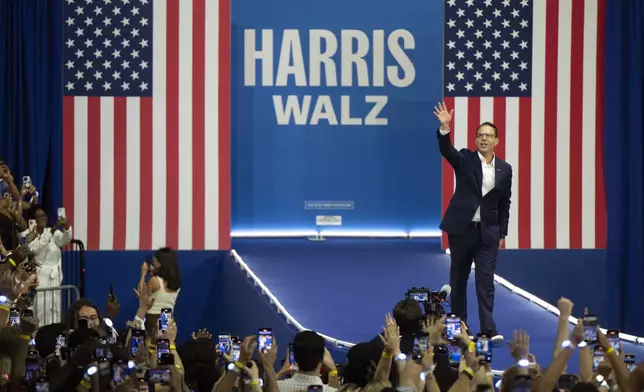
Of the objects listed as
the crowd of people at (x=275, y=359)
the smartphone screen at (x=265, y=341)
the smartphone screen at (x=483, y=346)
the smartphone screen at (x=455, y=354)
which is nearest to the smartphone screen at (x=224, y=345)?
the crowd of people at (x=275, y=359)

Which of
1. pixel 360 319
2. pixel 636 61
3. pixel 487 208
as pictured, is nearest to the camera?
pixel 487 208

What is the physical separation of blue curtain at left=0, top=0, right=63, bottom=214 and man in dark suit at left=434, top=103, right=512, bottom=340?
184 inches

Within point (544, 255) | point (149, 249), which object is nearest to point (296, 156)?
point (149, 249)

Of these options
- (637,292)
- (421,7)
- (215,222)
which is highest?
(421,7)

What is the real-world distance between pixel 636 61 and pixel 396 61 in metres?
2.28

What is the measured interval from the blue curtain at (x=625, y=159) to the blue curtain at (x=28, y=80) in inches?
199

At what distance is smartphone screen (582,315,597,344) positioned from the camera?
14.8ft

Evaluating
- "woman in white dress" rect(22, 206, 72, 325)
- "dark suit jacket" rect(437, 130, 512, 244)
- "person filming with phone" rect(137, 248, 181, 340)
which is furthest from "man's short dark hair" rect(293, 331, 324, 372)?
"woman in white dress" rect(22, 206, 72, 325)

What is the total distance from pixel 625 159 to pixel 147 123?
14.6ft

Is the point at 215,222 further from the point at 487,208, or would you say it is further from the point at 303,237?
the point at 487,208

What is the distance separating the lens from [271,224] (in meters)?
11.5

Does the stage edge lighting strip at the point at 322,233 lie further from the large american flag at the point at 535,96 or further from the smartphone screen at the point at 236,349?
the smartphone screen at the point at 236,349

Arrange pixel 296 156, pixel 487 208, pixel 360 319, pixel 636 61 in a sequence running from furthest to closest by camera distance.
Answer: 1. pixel 296 156
2. pixel 636 61
3. pixel 360 319
4. pixel 487 208

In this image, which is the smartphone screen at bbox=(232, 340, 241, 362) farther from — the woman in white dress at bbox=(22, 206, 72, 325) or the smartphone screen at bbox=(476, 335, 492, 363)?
the woman in white dress at bbox=(22, 206, 72, 325)
